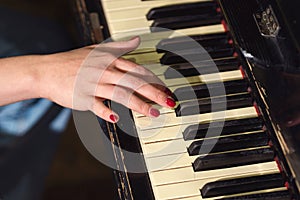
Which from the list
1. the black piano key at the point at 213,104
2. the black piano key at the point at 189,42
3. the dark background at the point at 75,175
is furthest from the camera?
the dark background at the point at 75,175

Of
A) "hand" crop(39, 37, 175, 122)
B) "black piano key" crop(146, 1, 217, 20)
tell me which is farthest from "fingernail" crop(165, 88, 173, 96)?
"black piano key" crop(146, 1, 217, 20)

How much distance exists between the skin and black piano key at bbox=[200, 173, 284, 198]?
0.19m

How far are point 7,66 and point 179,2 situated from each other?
0.41 metres

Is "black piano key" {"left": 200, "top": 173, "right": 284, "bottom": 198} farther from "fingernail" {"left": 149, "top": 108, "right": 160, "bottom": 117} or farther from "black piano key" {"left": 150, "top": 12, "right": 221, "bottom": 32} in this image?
"black piano key" {"left": 150, "top": 12, "right": 221, "bottom": 32}

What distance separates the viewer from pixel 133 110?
1.20m

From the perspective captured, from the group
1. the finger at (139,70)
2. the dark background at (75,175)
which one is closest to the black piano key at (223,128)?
the finger at (139,70)

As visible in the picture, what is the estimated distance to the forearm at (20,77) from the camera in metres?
1.27

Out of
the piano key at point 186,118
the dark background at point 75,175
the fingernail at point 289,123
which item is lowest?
the dark background at point 75,175

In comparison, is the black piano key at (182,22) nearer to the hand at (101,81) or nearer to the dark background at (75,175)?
the hand at (101,81)

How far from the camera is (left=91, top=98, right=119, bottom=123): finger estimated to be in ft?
3.84

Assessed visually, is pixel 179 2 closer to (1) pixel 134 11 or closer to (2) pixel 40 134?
(1) pixel 134 11

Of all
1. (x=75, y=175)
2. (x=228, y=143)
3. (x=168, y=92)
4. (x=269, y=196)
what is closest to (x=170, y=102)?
(x=168, y=92)

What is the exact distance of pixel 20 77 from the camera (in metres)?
1.28

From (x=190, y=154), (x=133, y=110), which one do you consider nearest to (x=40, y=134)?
(x=133, y=110)
